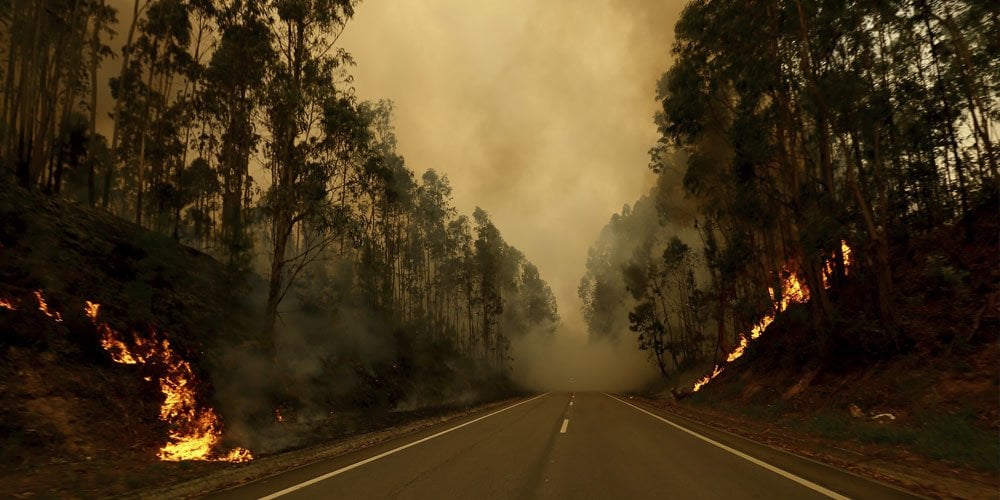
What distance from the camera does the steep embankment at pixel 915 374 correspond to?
27.0 ft

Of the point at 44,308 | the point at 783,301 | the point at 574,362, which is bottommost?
the point at 574,362

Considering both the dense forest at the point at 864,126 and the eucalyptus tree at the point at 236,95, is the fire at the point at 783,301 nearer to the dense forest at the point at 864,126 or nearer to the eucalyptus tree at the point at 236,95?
the dense forest at the point at 864,126

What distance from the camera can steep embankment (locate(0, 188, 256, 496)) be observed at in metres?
7.57

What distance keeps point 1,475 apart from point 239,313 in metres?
13.8

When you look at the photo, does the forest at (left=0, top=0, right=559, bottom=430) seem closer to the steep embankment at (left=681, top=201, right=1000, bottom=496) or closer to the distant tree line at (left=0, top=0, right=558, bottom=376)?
the distant tree line at (left=0, top=0, right=558, bottom=376)

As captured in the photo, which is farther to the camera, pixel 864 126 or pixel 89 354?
pixel 864 126

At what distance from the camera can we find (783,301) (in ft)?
84.3

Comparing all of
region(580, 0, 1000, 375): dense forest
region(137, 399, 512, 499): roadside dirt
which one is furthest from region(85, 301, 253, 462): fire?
region(580, 0, 1000, 375): dense forest

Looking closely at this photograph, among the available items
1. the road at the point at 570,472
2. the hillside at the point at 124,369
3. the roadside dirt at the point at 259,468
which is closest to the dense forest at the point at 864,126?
the road at the point at 570,472

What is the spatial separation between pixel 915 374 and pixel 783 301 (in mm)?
15254

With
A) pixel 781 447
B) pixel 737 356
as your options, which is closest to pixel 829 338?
pixel 781 447

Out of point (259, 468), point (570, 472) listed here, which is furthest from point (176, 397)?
point (570, 472)

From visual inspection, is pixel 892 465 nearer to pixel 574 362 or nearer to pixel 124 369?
pixel 124 369

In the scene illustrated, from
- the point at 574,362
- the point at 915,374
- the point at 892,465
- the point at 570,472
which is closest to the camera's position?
the point at 570,472
